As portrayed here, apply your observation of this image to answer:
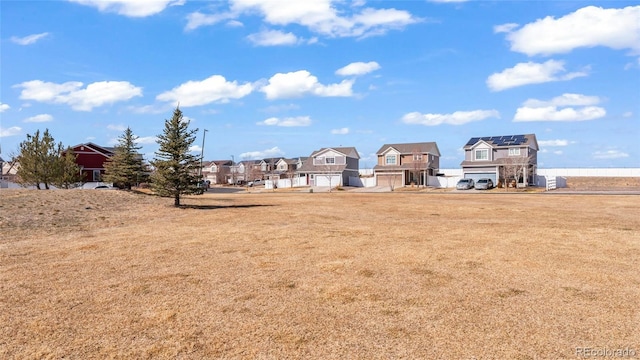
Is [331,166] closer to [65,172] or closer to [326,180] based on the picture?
[326,180]

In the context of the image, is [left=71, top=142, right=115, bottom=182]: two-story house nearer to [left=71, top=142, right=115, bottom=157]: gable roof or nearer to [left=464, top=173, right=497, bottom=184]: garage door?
[left=71, top=142, right=115, bottom=157]: gable roof

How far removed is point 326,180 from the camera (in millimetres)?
70938

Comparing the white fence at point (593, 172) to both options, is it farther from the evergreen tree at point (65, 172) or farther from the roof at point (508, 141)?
the evergreen tree at point (65, 172)

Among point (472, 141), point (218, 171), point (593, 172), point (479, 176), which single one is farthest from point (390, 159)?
point (218, 171)

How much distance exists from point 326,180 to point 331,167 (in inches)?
102

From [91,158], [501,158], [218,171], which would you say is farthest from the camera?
[218,171]

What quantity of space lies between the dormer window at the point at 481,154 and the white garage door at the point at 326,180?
895 inches

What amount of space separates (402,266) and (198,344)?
5680 millimetres

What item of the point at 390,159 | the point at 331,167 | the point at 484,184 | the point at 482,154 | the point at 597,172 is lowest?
the point at 484,184

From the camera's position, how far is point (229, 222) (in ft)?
61.3

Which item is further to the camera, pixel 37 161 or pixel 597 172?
pixel 597 172

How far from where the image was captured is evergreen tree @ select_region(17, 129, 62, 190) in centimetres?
3388

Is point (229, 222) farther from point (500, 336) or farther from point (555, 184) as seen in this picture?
point (555, 184)

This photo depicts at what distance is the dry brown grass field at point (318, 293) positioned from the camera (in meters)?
5.63
